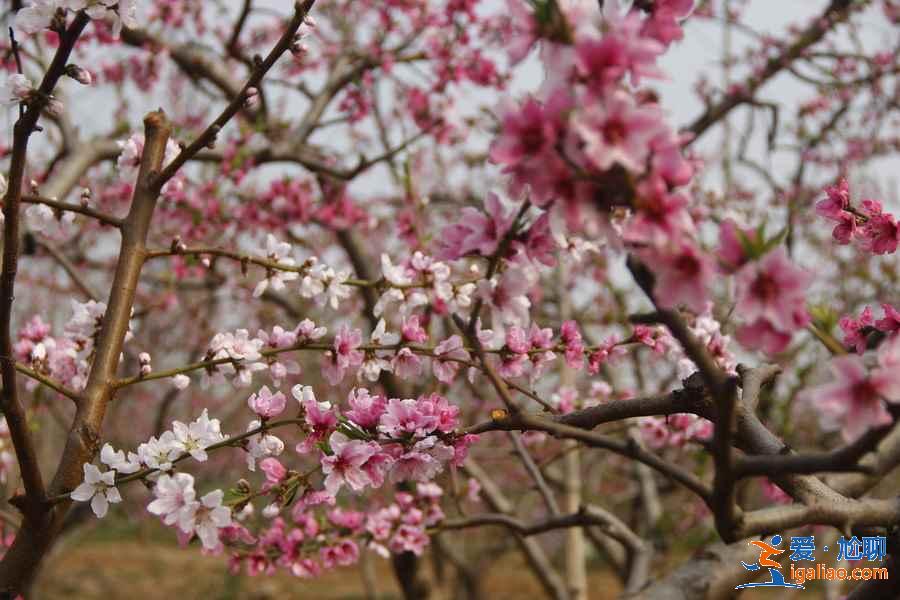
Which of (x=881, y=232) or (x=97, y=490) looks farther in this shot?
(x=881, y=232)

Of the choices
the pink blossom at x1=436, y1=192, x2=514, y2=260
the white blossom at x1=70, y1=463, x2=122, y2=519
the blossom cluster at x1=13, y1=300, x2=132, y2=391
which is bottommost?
the white blossom at x1=70, y1=463, x2=122, y2=519

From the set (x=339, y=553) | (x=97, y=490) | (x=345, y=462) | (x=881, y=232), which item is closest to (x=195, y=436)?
(x=97, y=490)

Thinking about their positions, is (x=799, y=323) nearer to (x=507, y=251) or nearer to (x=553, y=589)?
(x=507, y=251)

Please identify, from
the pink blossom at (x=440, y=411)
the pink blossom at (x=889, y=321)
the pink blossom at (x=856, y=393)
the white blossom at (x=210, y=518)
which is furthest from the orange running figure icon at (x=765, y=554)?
the white blossom at (x=210, y=518)

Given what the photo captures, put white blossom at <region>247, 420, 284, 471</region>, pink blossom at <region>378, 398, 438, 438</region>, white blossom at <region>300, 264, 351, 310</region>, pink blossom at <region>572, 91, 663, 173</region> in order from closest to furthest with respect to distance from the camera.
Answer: pink blossom at <region>572, 91, 663, 173</region> < pink blossom at <region>378, 398, 438, 438</region> < white blossom at <region>247, 420, 284, 471</region> < white blossom at <region>300, 264, 351, 310</region>

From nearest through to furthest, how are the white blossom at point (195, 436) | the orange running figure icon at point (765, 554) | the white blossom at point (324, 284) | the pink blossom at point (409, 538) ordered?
the white blossom at point (195, 436)
the white blossom at point (324, 284)
the orange running figure icon at point (765, 554)
the pink blossom at point (409, 538)

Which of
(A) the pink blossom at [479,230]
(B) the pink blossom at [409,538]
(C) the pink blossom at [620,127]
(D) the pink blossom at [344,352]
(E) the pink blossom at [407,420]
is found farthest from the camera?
(B) the pink blossom at [409,538]

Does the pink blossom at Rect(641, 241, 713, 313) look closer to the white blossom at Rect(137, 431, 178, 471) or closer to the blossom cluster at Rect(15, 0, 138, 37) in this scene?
the white blossom at Rect(137, 431, 178, 471)

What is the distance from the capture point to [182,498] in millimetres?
→ 1562

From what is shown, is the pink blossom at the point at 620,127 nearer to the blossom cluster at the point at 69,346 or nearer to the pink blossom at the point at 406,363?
the pink blossom at the point at 406,363

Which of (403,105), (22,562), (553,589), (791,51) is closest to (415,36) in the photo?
(403,105)

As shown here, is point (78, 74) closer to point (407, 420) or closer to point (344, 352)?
point (344, 352)

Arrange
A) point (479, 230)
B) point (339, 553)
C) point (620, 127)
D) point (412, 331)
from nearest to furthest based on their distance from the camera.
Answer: point (620, 127)
point (479, 230)
point (412, 331)
point (339, 553)

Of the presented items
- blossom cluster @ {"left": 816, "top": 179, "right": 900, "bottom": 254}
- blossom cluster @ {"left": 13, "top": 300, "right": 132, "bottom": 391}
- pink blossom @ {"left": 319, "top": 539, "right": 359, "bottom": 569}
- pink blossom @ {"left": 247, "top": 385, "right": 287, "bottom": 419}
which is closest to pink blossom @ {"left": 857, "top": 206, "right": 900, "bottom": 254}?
blossom cluster @ {"left": 816, "top": 179, "right": 900, "bottom": 254}
